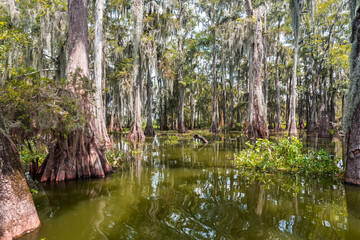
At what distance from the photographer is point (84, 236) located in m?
2.70

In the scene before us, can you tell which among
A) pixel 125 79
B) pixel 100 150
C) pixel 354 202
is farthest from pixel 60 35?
pixel 354 202

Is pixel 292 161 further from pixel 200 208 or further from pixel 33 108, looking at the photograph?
pixel 33 108

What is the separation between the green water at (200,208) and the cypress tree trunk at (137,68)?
1042 cm

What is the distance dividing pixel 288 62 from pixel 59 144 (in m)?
26.2

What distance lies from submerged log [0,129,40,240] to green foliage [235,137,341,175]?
18.3 feet

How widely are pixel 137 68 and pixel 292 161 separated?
1252 centimetres

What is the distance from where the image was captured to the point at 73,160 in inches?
210

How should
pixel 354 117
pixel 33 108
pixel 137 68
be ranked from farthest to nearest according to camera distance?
pixel 137 68
pixel 354 117
pixel 33 108

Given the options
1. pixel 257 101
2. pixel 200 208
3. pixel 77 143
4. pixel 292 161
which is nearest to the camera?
pixel 200 208

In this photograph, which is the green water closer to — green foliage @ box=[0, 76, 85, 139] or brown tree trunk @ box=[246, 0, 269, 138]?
green foliage @ box=[0, 76, 85, 139]

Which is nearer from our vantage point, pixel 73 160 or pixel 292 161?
pixel 73 160

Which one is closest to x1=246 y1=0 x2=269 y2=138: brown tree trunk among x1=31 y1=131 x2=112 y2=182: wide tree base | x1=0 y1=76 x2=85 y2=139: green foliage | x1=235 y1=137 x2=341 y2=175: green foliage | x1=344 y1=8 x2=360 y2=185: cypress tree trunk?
x1=235 y1=137 x2=341 y2=175: green foliage

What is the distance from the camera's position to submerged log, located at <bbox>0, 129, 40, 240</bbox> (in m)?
2.50

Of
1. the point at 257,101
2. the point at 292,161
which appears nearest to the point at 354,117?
the point at 292,161
